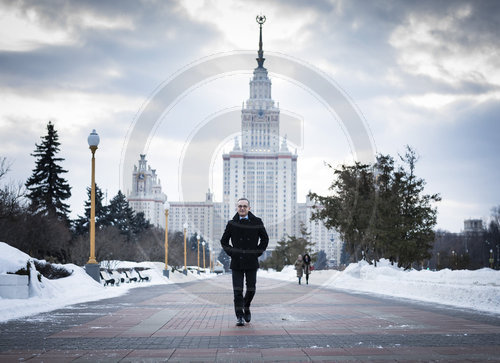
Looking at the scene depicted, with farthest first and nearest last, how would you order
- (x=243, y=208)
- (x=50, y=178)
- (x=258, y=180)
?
(x=258, y=180), (x=50, y=178), (x=243, y=208)

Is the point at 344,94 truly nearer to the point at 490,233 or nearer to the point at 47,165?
the point at 47,165

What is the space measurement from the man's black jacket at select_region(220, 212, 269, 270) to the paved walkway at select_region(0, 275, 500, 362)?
3.29ft

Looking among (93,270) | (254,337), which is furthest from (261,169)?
(254,337)

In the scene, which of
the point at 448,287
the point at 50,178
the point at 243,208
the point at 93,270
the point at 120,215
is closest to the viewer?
the point at 243,208

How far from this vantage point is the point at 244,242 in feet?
28.5

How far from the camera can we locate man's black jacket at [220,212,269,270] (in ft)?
28.3

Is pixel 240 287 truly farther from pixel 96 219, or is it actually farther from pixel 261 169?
pixel 261 169

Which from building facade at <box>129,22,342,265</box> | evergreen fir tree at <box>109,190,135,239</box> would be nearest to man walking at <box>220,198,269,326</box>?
evergreen fir tree at <box>109,190,135,239</box>

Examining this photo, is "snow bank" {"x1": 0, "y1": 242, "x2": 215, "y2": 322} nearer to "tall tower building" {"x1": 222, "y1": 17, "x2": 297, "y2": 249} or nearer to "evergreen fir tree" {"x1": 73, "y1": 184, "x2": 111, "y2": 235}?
"evergreen fir tree" {"x1": 73, "y1": 184, "x2": 111, "y2": 235}

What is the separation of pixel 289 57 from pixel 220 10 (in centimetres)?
579

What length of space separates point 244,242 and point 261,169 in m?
105

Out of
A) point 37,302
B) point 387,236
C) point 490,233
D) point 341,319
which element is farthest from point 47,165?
point 490,233

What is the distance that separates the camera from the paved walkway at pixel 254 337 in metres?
5.77

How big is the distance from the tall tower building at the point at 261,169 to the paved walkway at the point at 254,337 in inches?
2588
